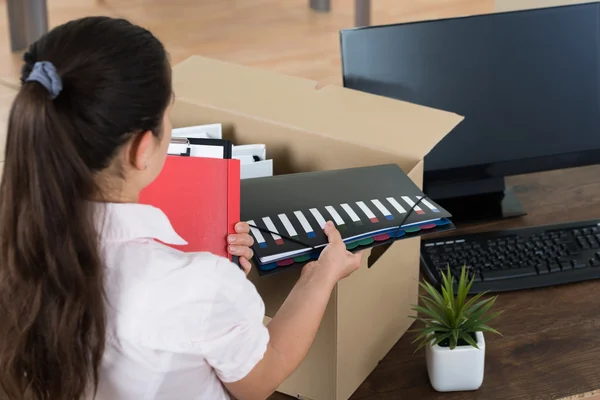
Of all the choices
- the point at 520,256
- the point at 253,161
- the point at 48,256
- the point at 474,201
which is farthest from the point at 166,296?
the point at 474,201

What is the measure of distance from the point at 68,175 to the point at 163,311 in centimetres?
17

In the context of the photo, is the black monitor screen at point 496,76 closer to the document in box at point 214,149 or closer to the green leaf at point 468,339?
the document in box at point 214,149

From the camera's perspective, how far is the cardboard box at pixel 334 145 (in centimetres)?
115

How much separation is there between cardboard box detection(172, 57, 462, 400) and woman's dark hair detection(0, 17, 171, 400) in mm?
352

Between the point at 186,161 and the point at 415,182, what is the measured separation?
0.37 meters

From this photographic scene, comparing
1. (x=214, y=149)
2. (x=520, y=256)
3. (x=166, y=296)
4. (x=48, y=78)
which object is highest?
(x=48, y=78)

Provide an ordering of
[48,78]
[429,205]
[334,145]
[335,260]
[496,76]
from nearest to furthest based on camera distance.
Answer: [48,78] → [335,260] → [429,205] → [334,145] → [496,76]

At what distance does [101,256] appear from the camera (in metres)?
0.86

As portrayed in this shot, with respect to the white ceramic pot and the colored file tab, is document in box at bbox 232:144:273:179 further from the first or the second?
the white ceramic pot

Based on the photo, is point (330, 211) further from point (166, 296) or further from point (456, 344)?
point (166, 296)

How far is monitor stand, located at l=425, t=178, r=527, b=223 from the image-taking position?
5.05 feet

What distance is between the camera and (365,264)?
115 cm

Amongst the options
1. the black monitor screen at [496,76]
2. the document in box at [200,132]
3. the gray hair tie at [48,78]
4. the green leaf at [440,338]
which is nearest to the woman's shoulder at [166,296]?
the gray hair tie at [48,78]

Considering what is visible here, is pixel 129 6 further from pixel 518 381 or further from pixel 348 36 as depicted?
pixel 518 381
